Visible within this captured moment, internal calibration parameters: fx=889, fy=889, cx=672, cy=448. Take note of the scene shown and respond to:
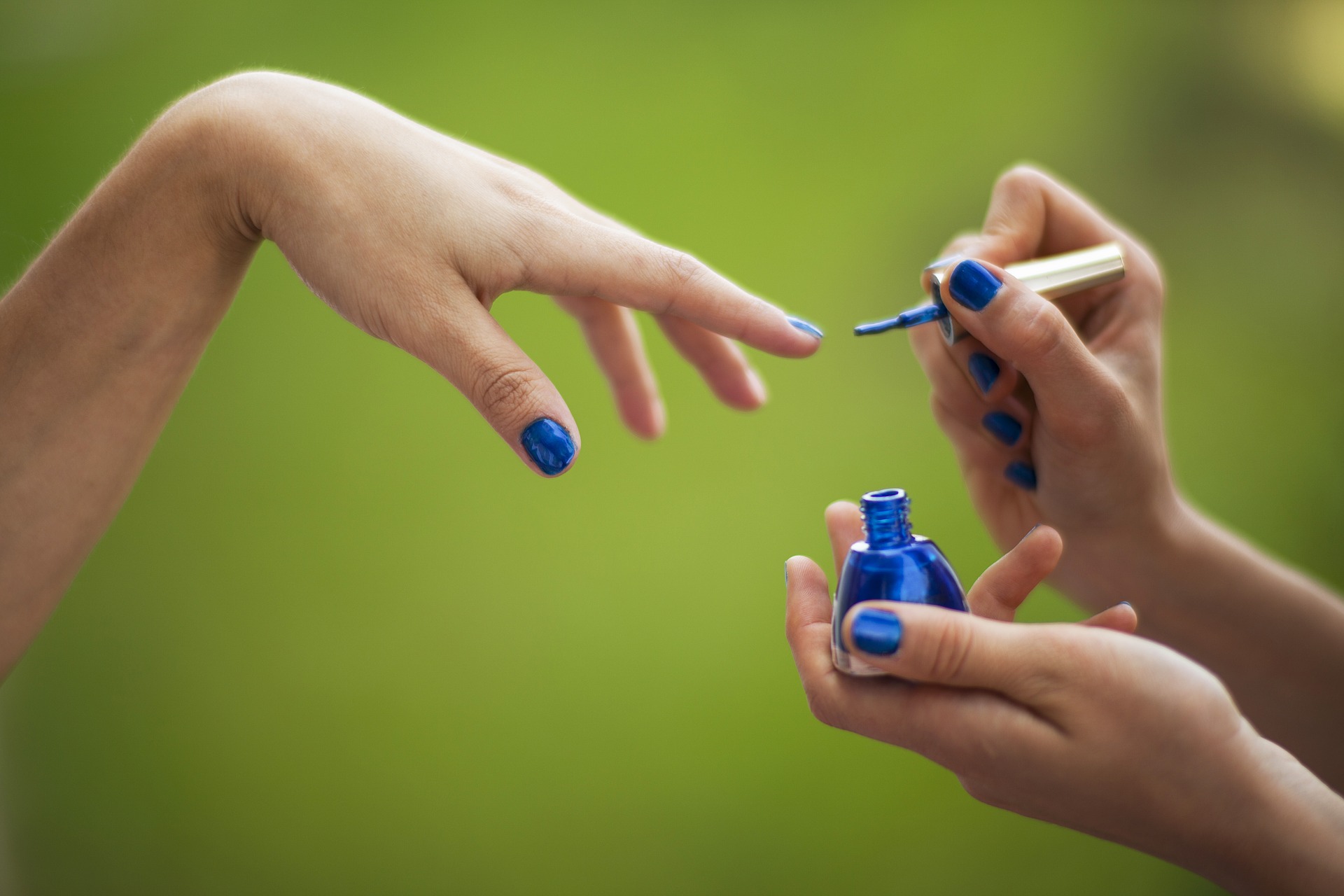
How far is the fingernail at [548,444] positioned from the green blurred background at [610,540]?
46.7 inches

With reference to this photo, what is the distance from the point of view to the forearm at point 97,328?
830mm

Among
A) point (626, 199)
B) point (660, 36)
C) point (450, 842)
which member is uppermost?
point (660, 36)

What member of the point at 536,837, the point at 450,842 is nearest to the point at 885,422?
the point at 536,837

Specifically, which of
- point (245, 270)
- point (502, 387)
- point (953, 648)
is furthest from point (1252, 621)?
point (245, 270)

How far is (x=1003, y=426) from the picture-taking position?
105 centimetres

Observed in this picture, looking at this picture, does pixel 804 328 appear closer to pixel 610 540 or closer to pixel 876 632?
pixel 876 632

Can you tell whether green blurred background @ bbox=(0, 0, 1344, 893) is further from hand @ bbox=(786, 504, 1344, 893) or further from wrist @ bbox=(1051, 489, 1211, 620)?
hand @ bbox=(786, 504, 1344, 893)

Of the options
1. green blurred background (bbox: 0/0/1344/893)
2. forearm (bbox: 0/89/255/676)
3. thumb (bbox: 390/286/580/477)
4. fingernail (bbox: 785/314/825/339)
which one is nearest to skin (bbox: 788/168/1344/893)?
fingernail (bbox: 785/314/825/339)

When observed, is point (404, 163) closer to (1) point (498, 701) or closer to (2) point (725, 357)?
(2) point (725, 357)

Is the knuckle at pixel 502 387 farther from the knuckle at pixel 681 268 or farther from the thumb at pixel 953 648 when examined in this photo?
the thumb at pixel 953 648

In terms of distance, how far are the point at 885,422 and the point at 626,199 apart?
0.76 meters

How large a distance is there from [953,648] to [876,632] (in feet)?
0.17

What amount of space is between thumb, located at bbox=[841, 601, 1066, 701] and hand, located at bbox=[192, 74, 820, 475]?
32 centimetres

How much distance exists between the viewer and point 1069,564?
3.61 ft
